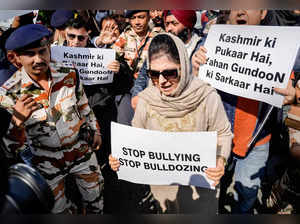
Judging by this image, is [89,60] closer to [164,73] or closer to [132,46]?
[132,46]

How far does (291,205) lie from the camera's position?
1.99m

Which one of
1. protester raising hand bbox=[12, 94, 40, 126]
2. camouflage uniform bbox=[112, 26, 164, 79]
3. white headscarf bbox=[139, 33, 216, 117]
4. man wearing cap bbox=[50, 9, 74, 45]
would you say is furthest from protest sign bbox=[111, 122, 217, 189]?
man wearing cap bbox=[50, 9, 74, 45]

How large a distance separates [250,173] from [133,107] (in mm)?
908

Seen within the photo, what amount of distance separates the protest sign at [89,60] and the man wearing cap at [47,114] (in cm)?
5

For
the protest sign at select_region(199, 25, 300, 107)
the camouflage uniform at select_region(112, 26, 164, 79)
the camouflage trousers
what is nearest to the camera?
the protest sign at select_region(199, 25, 300, 107)

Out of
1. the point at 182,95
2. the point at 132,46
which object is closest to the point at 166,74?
the point at 182,95

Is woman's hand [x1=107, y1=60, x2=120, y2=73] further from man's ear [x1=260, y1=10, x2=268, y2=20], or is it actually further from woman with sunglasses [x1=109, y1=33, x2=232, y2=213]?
man's ear [x1=260, y1=10, x2=268, y2=20]

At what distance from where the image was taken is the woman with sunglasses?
172 cm

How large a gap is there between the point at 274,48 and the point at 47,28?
1.35 metres

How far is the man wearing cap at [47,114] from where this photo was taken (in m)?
1.70

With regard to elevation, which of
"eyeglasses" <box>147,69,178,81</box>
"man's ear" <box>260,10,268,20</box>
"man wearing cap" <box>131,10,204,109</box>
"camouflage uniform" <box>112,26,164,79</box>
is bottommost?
"eyeglasses" <box>147,69,178,81</box>

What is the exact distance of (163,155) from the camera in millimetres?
1850

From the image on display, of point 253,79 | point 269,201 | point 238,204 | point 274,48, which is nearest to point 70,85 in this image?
point 253,79
